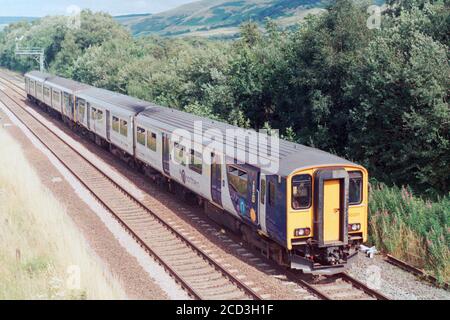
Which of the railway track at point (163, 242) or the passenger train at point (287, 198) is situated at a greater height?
the passenger train at point (287, 198)

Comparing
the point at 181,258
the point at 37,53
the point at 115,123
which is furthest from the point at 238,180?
the point at 37,53

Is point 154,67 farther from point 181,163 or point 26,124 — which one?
point 181,163

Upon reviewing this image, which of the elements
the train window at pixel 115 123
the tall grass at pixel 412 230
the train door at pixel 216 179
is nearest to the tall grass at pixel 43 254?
the train door at pixel 216 179

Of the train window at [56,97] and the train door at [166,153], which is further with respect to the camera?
the train window at [56,97]

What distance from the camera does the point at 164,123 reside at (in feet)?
65.4

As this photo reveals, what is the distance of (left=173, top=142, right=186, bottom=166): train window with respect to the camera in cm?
1803

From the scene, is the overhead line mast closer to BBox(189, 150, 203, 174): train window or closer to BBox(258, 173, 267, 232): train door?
BBox(189, 150, 203, 174): train window

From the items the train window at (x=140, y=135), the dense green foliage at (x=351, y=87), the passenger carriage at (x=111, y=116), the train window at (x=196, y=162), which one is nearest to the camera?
the train window at (x=196, y=162)

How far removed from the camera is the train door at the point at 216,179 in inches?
609

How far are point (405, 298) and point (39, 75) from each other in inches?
1667

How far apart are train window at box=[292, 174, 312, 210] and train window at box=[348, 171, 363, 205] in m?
1.11

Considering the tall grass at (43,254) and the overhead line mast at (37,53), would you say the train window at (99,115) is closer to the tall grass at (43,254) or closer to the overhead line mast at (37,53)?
the tall grass at (43,254)

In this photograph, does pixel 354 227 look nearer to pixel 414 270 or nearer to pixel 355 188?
pixel 355 188

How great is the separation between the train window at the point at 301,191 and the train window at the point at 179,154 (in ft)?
20.8
